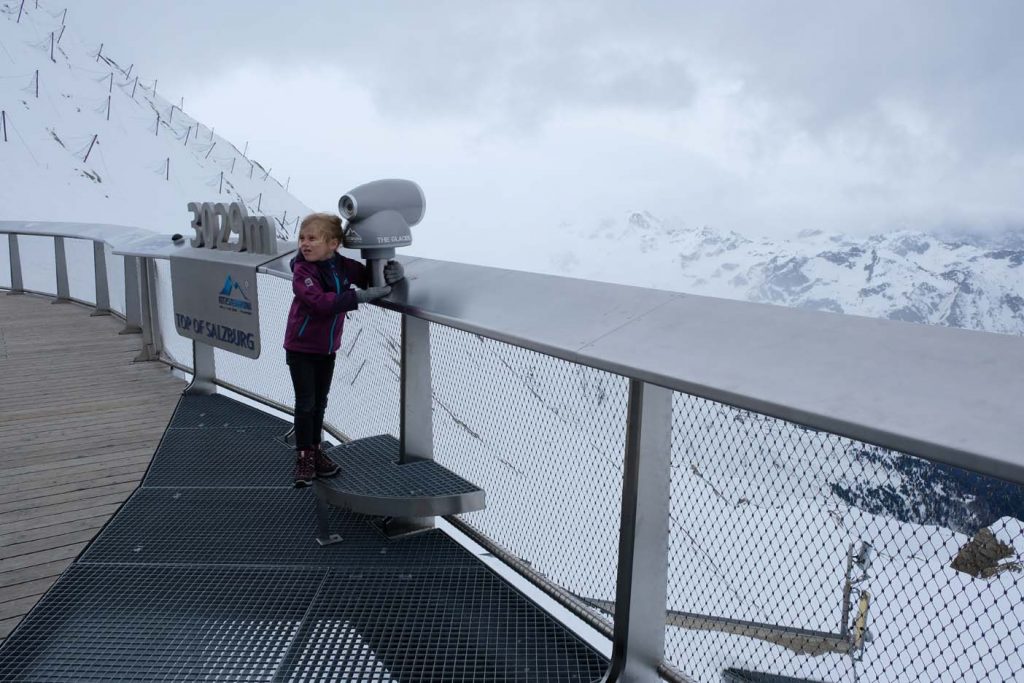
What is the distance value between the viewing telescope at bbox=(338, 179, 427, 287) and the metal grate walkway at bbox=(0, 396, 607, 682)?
3.61 feet

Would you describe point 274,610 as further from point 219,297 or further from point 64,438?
point 64,438

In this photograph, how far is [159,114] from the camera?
6906 cm

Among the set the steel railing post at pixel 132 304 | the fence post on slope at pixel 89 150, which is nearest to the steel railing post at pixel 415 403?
the steel railing post at pixel 132 304

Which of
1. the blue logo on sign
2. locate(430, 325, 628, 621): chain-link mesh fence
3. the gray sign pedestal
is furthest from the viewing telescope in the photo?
the blue logo on sign

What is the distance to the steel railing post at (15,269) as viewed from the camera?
11328 millimetres

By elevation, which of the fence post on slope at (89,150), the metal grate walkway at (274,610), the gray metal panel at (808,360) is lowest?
the metal grate walkway at (274,610)

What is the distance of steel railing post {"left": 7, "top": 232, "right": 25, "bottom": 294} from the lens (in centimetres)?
1133

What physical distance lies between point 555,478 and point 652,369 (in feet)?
4.86

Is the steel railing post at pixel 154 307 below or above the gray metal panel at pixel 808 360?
below

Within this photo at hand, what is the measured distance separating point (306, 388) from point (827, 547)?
217cm

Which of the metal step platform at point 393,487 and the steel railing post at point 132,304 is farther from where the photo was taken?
the steel railing post at point 132,304

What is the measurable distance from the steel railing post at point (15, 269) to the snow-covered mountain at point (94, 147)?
110ft

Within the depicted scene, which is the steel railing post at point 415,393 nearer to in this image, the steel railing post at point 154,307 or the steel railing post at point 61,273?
the steel railing post at point 154,307

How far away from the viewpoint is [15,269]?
37.7 ft
